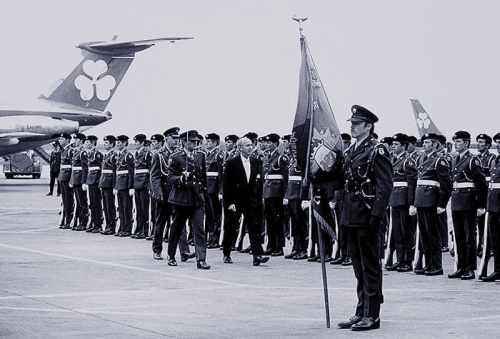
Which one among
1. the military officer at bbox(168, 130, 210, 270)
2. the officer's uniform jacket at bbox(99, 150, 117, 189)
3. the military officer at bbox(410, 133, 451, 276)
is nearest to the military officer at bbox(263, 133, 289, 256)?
the military officer at bbox(168, 130, 210, 270)

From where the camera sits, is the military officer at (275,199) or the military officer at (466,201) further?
the military officer at (275,199)

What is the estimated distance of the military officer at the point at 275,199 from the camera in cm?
1672

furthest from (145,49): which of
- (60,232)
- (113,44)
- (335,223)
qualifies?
(335,223)

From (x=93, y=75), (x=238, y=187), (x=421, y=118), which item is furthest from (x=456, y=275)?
(x=93, y=75)

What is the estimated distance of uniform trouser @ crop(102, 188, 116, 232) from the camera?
20750mm

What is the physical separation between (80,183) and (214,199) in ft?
14.0

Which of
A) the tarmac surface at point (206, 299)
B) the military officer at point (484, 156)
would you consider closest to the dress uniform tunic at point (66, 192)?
the tarmac surface at point (206, 299)

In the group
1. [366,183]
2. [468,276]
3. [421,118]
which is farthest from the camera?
[421,118]

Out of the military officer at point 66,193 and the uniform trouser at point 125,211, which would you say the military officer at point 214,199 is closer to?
the uniform trouser at point 125,211

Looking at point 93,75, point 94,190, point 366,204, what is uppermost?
point 93,75

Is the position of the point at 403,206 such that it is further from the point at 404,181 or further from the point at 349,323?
the point at 349,323

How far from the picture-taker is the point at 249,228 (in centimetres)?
1493

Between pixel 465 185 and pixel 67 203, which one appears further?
pixel 67 203

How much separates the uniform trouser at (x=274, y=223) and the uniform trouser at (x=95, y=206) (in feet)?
18.1
